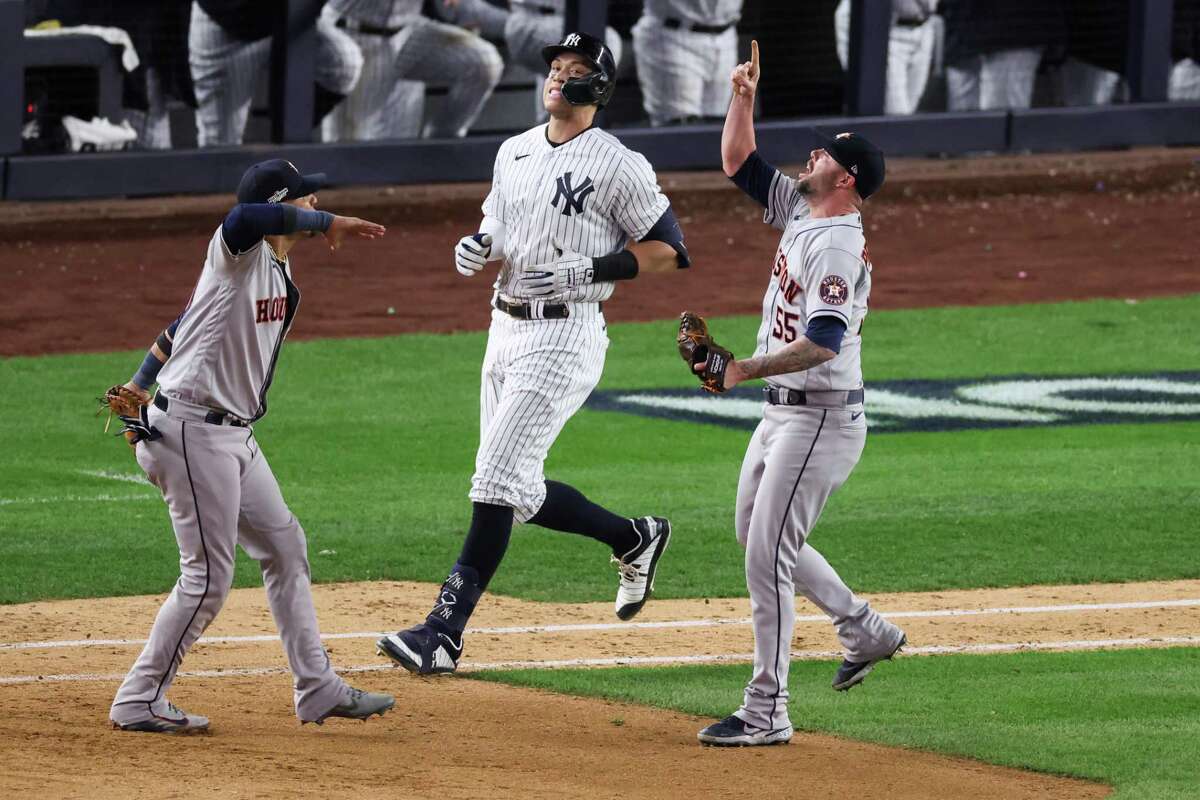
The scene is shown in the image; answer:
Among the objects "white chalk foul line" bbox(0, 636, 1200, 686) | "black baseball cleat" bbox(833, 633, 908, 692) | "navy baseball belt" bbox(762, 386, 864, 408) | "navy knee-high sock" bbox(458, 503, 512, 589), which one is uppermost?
"navy baseball belt" bbox(762, 386, 864, 408)

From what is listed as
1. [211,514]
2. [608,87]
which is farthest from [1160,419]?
[211,514]

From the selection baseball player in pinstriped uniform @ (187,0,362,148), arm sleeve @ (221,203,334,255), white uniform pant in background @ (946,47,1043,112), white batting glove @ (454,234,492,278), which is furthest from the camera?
white uniform pant in background @ (946,47,1043,112)

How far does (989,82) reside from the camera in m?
20.2

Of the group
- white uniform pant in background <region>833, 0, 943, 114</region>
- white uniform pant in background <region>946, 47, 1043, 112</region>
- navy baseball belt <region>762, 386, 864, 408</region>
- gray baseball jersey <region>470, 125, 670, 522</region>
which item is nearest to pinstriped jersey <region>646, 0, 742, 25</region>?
white uniform pant in background <region>833, 0, 943, 114</region>

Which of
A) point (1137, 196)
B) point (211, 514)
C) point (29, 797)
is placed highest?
point (211, 514)

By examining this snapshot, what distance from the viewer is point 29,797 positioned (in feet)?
15.0

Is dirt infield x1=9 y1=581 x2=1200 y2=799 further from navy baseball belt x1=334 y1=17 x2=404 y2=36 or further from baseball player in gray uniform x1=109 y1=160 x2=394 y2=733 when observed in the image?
navy baseball belt x1=334 y1=17 x2=404 y2=36

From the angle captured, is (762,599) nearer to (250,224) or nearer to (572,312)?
(572,312)

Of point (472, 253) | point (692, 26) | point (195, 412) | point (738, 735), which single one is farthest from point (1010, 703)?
point (692, 26)

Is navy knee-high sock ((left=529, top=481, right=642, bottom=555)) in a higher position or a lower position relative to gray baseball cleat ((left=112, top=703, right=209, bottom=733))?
higher

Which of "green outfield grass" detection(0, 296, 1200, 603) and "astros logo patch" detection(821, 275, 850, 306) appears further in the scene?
"green outfield grass" detection(0, 296, 1200, 603)

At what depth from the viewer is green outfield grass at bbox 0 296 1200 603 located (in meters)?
8.16

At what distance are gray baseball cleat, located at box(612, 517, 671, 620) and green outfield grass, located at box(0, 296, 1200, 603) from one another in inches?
40.8

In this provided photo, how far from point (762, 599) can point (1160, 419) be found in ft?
22.0
